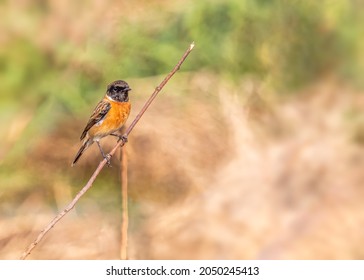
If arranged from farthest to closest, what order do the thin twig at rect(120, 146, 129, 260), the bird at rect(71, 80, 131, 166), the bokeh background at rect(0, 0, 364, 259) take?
the bokeh background at rect(0, 0, 364, 259), the bird at rect(71, 80, 131, 166), the thin twig at rect(120, 146, 129, 260)

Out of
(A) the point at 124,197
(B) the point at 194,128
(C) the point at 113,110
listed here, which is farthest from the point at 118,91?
(B) the point at 194,128

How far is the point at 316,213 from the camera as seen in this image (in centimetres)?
540

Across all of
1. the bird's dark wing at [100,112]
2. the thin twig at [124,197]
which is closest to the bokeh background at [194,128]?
the bird's dark wing at [100,112]

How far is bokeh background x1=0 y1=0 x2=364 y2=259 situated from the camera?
5.24 meters

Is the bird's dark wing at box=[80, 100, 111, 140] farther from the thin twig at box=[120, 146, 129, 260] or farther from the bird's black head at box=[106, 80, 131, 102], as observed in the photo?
the thin twig at box=[120, 146, 129, 260]

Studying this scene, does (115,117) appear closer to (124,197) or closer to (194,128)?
(124,197)

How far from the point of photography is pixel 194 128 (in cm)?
570

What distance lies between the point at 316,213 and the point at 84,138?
4.84 feet

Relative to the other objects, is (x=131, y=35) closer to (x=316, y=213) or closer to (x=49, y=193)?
(x=49, y=193)

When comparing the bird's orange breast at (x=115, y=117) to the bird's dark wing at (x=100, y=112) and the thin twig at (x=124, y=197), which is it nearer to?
the bird's dark wing at (x=100, y=112)

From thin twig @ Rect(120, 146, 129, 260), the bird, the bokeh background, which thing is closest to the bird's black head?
the bird

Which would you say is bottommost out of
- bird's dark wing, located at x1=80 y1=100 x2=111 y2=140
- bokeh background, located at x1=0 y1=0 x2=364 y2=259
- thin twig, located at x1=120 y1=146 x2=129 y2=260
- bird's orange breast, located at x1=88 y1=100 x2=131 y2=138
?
thin twig, located at x1=120 y1=146 x2=129 y2=260

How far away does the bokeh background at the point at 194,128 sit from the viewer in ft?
17.2

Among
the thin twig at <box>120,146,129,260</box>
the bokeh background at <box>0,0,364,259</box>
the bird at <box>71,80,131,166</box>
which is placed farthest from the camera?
the bokeh background at <box>0,0,364,259</box>
